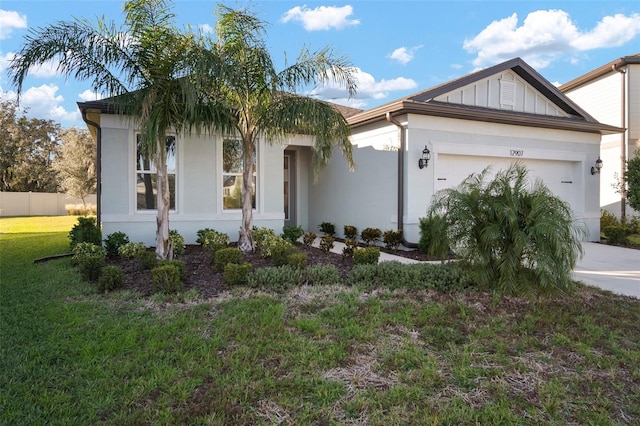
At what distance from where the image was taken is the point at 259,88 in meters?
7.40

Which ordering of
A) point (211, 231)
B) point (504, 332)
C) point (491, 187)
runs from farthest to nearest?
point (211, 231) < point (491, 187) < point (504, 332)

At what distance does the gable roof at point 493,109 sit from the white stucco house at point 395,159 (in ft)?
0.10

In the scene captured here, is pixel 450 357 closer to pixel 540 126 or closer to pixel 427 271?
pixel 427 271

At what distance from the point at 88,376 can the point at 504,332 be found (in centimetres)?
381

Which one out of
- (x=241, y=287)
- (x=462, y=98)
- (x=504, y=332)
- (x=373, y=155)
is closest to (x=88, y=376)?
(x=241, y=287)

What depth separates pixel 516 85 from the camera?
1127cm

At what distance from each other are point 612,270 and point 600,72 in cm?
1189

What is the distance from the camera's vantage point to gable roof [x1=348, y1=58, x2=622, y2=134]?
938 centimetres

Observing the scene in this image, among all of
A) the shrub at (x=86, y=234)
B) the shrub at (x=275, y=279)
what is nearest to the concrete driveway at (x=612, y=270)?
the shrub at (x=275, y=279)

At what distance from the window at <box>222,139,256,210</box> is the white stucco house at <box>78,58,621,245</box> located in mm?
25

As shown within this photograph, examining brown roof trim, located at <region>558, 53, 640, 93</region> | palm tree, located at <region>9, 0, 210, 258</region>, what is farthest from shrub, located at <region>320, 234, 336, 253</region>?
brown roof trim, located at <region>558, 53, 640, 93</region>

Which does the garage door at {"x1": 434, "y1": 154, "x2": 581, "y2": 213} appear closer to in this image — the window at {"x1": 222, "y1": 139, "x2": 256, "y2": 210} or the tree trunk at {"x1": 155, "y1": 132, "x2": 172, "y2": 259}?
the window at {"x1": 222, "y1": 139, "x2": 256, "y2": 210}

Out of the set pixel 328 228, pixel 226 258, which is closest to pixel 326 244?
pixel 226 258

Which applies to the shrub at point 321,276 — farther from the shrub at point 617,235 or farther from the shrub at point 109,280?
the shrub at point 617,235
